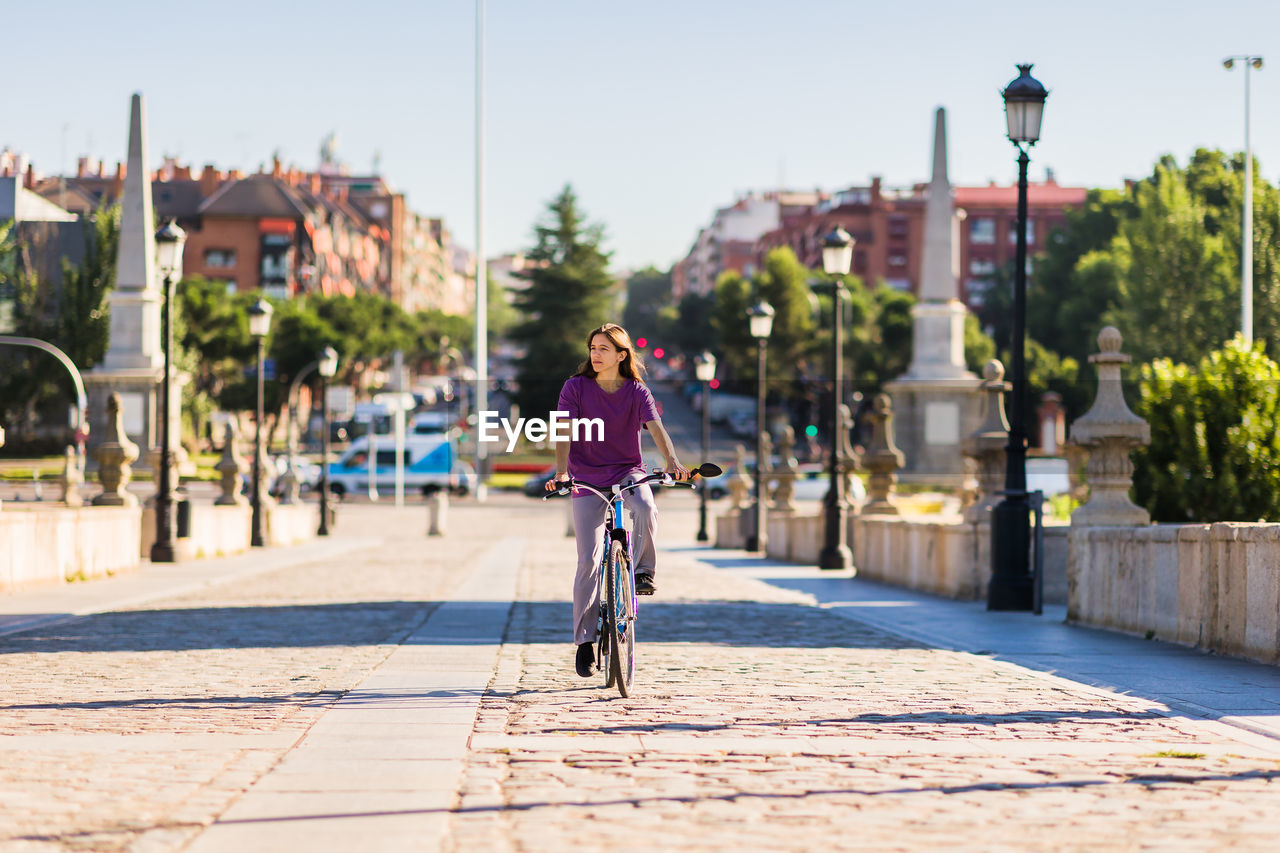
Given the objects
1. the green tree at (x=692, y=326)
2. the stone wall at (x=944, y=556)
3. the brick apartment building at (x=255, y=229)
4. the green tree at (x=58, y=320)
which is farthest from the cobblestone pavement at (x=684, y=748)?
the green tree at (x=692, y=326)

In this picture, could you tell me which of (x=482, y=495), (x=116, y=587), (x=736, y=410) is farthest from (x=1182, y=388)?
(x=736, y=410)

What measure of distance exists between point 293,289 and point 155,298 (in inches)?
3133

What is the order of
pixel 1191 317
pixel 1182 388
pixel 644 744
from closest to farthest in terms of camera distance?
pixel 644 744, pixel 1182 388, pixel 1191 317

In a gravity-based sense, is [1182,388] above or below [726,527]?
above

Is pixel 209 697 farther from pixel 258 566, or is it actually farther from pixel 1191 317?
pixel 1191 317

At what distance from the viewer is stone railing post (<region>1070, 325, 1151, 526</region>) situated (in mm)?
13641

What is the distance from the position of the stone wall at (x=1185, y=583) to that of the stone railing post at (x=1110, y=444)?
0.37 m

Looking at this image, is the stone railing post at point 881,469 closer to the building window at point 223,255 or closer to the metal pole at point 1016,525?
the metal pole at point 1016,525

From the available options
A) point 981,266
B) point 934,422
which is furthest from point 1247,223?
point 981,266

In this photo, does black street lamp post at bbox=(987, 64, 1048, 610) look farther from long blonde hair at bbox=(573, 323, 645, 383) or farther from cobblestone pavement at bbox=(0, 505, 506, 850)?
long blonde hair at bbox=(573, 323, 645, 383)

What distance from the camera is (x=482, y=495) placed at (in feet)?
226

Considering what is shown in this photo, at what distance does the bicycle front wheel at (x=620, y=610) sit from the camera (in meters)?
8.10

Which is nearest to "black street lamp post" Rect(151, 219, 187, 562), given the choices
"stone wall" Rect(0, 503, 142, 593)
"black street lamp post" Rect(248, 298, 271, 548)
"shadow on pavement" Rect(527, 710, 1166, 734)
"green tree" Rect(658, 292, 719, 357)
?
"stone wall" Rect(0, 503, 142, 593)

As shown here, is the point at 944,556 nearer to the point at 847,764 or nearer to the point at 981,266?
the point at 847,764
